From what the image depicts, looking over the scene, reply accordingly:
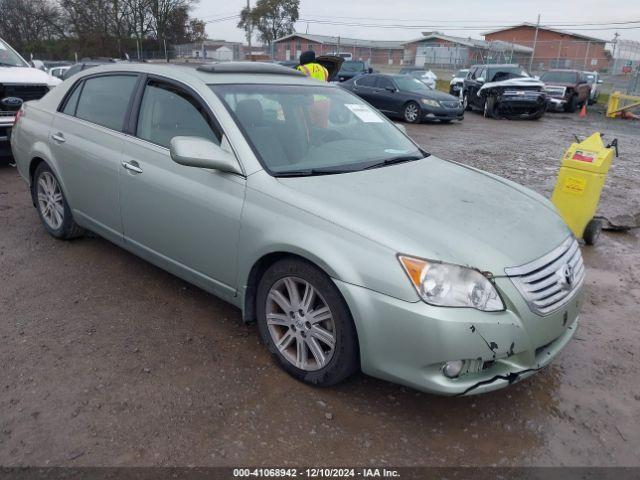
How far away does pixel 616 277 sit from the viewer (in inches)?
187

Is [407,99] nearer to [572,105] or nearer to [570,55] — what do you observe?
[572,105]

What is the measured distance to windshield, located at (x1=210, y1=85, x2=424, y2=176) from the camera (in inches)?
123

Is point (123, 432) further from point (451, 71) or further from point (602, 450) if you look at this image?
point (451, 71)

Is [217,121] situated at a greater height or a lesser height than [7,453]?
greater

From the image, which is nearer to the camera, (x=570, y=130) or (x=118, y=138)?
(x=118, y=138)

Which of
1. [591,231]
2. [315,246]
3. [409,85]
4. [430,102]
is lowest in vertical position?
[591,231]

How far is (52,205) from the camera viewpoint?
468 cm

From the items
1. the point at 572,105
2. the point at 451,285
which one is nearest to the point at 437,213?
the point at 451,285

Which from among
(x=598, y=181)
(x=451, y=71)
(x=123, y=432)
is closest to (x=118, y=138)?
(x=123, y=432)

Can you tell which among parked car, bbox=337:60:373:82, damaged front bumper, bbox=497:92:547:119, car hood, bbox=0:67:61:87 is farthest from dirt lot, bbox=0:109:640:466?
parked car, bbox=337:60:373:82

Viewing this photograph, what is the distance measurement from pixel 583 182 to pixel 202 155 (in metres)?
3.95

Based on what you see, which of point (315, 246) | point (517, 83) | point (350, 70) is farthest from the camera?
point (350, 70)

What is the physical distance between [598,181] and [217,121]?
3.90 m

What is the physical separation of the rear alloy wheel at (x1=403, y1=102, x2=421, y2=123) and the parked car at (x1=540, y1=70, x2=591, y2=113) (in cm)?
747
